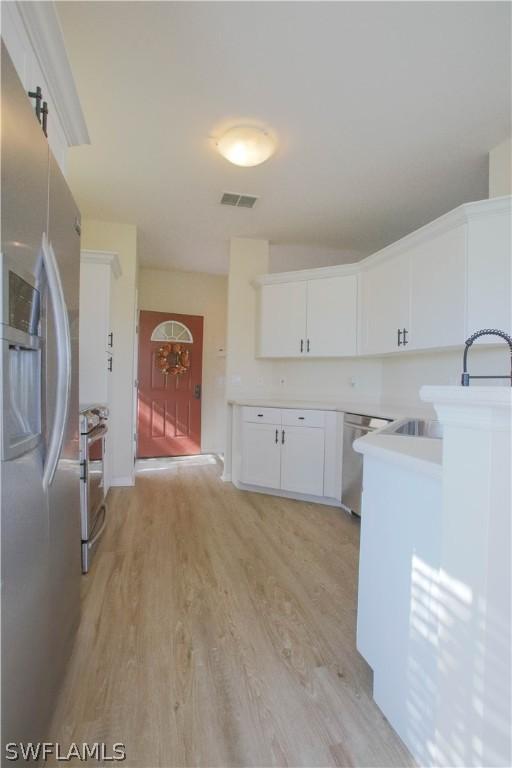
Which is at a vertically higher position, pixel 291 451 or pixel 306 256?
pixel 306 256

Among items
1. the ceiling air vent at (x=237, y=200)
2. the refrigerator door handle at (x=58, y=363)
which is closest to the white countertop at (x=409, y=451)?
the refrigerator door handle at (x=58, y=363)

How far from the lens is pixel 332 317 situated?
3.80 m

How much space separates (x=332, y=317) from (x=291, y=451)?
1422 mm

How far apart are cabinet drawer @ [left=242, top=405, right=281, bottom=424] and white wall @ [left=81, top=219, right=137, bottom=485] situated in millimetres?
1227

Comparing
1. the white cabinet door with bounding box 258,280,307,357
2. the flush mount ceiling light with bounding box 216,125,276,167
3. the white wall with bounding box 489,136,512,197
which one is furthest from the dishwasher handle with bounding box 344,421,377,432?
the flush mount ceiling light with bounding box 216,125,276,167

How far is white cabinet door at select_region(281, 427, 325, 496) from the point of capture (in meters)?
3.54

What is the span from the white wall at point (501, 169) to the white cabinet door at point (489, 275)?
10.7 inches

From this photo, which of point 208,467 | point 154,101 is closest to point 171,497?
point 208,467

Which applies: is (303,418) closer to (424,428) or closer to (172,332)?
(424,428)

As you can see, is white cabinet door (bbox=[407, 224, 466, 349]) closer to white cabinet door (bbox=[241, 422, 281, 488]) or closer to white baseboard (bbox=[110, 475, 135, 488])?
white cabinet door (bbox=[241, 422, 281, 488])

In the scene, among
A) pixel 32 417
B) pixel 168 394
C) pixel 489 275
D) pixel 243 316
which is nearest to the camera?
pixel 32 417

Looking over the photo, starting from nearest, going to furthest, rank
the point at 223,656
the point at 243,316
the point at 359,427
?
the point at 223,656
the point at 359,427
the point at 243,316

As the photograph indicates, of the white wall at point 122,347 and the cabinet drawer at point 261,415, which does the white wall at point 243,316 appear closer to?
the cabinet drawer at point 261,415

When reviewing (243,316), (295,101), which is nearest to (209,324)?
(243,316)
